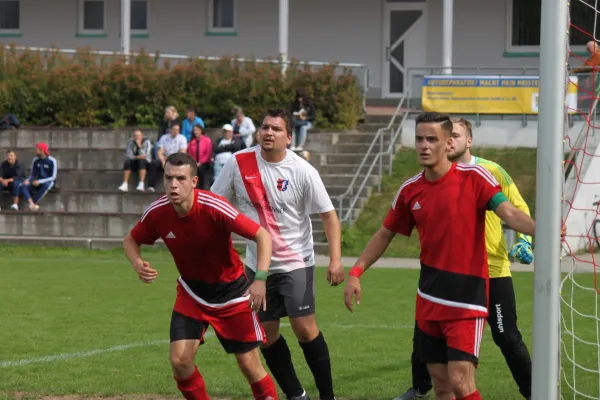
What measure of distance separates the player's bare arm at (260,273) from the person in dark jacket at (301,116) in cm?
1672

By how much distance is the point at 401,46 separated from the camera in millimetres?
30328

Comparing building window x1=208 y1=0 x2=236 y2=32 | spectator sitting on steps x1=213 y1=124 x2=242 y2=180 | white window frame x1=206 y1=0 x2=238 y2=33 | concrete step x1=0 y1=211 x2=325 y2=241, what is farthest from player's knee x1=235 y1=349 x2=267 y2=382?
building window x1=208 y1=0 x2=236 y2=32

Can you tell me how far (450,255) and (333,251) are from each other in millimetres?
1641

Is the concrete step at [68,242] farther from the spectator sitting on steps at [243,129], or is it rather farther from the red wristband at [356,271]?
the red wristband at [356,271]

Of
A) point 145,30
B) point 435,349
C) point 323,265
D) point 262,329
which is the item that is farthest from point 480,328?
point 145,30

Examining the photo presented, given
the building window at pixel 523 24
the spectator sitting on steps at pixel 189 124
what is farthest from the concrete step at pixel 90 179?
the building window at pixel 523 24

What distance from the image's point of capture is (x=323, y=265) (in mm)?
19266

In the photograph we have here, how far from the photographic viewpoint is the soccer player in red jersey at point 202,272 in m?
7.31

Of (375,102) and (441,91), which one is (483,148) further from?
(375,102)

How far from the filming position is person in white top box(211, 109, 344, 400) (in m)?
Result: 8.28

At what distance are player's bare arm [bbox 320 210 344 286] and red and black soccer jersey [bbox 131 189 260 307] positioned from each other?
29.0 inches

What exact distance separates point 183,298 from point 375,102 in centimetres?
2245

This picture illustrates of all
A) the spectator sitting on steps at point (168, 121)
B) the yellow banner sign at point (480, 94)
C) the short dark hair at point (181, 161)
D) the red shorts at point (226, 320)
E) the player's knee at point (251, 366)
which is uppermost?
the yellow banner sign at point (480, 94)

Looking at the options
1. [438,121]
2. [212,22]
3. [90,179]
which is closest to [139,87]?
[90,179]
